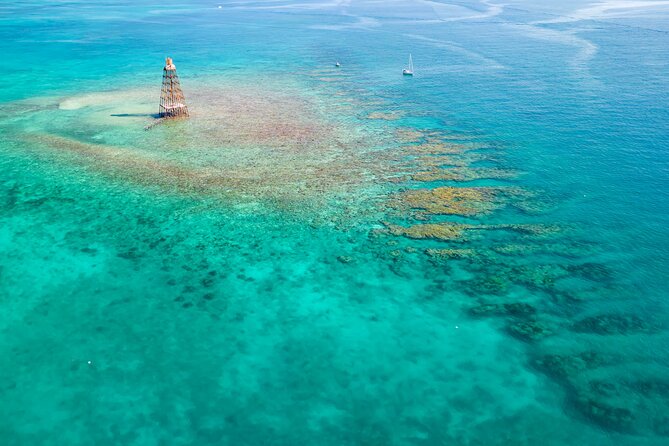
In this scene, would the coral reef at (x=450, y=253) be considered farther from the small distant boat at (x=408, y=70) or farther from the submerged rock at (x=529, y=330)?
the small distant boat at (x=408, y=70)

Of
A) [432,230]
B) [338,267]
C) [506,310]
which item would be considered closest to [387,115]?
[432,230]

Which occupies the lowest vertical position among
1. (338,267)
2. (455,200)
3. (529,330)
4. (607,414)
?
(607,414)

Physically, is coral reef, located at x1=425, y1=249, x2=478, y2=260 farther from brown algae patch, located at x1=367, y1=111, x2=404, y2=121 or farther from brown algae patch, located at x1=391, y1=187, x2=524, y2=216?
brown algae patch, located at x1=367, y1=111, x2=404, y2=121

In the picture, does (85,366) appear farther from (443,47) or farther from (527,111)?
(443,47)

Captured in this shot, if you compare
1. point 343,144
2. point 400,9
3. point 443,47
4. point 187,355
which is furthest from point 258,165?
point 400,9

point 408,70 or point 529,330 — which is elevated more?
point 408,70

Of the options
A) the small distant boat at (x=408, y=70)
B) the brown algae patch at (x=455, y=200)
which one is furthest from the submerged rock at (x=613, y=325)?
the small distant boat at (x=408, y=70)

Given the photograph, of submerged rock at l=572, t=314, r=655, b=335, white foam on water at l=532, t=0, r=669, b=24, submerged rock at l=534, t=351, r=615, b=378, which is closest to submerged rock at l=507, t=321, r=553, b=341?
submerged rock at l=534, t=351, r=615, b=378

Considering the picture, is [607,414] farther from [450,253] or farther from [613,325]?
[450,253]
